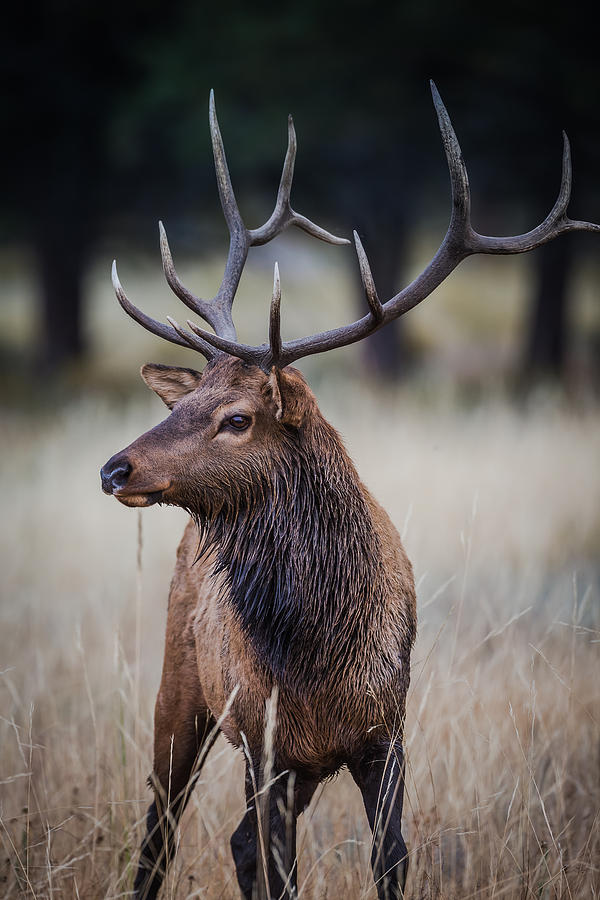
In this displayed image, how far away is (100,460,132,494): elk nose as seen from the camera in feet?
7.65

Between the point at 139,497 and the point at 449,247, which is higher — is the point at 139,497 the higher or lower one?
the lower one

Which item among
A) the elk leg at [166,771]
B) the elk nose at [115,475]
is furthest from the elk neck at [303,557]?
the elk leg at [166,771]

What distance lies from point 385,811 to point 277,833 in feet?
1.02

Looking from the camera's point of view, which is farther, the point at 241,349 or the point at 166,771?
the point at 166,771

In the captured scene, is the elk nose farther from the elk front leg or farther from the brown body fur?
the elk front leg

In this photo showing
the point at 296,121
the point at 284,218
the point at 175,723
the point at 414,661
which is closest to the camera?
the point at 175,723

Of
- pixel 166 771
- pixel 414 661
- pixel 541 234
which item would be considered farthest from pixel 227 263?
A: pixel 414 661

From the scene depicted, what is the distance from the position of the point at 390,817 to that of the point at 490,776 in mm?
1012

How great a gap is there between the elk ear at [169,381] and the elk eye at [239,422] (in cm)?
38

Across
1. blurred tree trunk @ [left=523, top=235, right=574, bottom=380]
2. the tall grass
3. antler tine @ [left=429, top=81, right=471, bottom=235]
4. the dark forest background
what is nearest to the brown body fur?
the tall grass

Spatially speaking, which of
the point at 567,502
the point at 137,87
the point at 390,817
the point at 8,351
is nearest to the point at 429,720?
the point at 390,817

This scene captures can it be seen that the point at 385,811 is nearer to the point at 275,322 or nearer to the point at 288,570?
the point at 288,570

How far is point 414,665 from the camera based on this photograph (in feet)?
10.1

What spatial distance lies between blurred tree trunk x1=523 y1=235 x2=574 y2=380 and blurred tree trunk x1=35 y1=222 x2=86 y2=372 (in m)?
6.75
